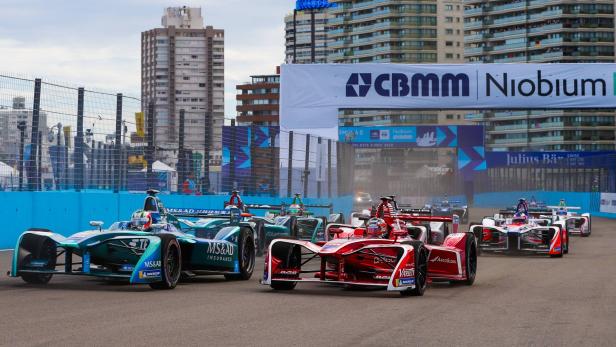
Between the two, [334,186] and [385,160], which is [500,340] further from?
[385,160]

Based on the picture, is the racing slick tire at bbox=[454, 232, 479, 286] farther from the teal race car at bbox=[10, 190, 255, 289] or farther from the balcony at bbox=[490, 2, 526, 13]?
the balcony at bbox=[490, 2, 526, 13]

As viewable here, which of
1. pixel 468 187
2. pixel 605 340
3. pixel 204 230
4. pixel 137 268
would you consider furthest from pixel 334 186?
pixel 468 187

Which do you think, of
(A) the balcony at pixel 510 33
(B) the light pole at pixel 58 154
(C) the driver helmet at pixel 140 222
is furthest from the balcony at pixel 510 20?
(C) the driver helmet at pixel 140 222

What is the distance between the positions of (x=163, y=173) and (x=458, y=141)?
59.0m

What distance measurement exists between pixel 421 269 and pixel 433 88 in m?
20.8

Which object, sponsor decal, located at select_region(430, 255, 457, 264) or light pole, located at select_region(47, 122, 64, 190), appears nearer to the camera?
sponsor decal, located at select_region(430, 255, 457, 264)

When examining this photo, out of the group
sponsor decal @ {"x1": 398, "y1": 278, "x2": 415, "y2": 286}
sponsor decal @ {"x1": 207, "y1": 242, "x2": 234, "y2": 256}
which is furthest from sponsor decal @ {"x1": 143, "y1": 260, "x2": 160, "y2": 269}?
sponsor decal @ {"x1": 398, "y1": 278, "x2": 415, "y2": 286}

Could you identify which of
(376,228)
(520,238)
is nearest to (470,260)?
(376,228)

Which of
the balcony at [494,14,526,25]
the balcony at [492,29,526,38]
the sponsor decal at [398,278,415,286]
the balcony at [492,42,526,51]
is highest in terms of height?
the balcony at [494,14,526,25]

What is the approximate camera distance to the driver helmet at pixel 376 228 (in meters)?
15.6

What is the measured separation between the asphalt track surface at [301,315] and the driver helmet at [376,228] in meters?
1.04

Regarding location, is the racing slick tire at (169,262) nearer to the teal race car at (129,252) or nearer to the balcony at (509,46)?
the teal race car at (129,252)

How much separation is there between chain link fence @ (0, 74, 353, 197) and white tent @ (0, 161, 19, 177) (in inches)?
0.9

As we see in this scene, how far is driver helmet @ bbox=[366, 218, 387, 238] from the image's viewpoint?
15.6m
